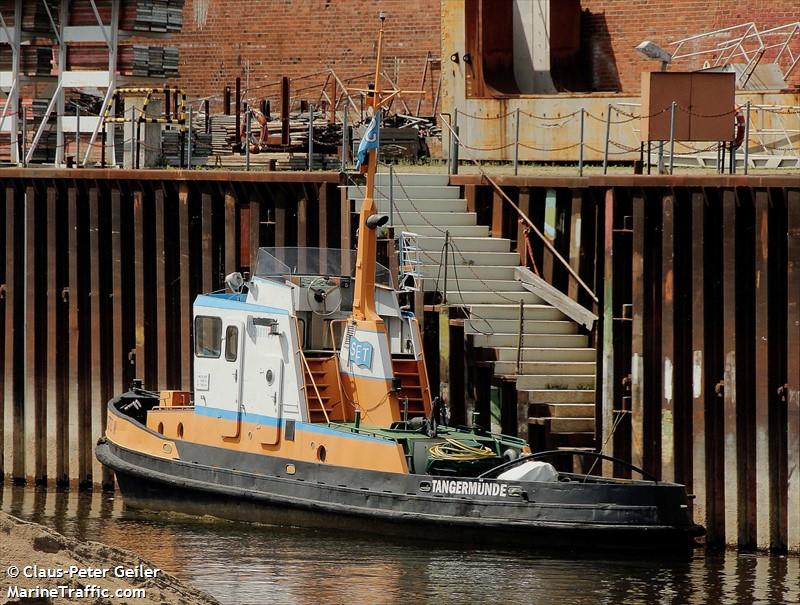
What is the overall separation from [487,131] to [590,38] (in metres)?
3.44

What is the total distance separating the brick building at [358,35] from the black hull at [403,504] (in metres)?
10.7

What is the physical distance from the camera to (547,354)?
20734 mm

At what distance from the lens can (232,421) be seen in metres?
19.9

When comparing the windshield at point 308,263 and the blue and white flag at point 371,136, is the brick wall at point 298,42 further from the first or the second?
the blue and white flag at point 371,136

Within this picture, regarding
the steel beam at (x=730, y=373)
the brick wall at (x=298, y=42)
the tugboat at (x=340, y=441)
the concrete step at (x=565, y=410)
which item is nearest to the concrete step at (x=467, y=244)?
the tugboat at (x=340, y=441)

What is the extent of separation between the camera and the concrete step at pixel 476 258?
Answer: 21719 mm

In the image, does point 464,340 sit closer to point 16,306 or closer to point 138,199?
point 138,199

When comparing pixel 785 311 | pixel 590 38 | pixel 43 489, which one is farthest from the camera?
pixel 590 38

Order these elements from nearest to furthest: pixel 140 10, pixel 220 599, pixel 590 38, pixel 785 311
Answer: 1. pixel 220 599
2. pixel 785 311
3. pixel 140 10
4. pixel 590 38

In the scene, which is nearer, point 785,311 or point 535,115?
point 785,311

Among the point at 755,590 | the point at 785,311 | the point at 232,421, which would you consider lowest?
the point at 755,590

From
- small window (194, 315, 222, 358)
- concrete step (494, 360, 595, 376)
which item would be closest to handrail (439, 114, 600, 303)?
concrete step (494, 360, 595, 376)

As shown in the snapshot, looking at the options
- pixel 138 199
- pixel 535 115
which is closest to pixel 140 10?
pixel 138 199

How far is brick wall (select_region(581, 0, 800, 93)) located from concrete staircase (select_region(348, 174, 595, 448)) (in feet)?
22.5
